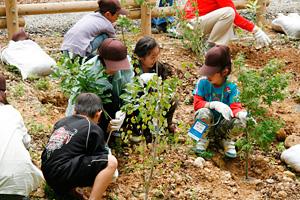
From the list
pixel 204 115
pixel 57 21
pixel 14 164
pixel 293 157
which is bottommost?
pixel 57 21

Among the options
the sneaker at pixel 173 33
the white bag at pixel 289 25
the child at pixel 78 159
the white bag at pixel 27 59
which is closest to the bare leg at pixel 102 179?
the child at pixel 78 159

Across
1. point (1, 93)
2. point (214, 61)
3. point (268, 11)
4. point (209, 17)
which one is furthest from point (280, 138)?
point (268, 11)

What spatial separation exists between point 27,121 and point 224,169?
69.1 inches

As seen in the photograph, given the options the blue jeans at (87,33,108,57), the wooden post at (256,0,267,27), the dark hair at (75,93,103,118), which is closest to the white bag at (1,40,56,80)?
the blue jeans at (87,33,108,57)

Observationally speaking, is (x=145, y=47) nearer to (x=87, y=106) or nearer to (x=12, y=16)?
(x=87, y=106)

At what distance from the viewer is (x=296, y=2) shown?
11.0 m

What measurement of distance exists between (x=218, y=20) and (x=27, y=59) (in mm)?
2312

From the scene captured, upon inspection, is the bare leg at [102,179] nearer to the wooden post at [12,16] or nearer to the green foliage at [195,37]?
the green foliage at [195,37]

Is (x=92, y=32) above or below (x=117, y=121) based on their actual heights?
above

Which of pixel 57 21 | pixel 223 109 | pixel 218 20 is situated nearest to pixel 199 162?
pixel 223 109

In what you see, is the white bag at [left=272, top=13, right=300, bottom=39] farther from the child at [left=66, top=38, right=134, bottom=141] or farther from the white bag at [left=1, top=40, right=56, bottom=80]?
the child at [left=66, top=38, right=134, bottom=141]

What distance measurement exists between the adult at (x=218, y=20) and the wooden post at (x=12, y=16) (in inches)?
81.4

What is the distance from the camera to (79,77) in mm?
4633

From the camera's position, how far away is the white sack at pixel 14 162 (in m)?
3.82
